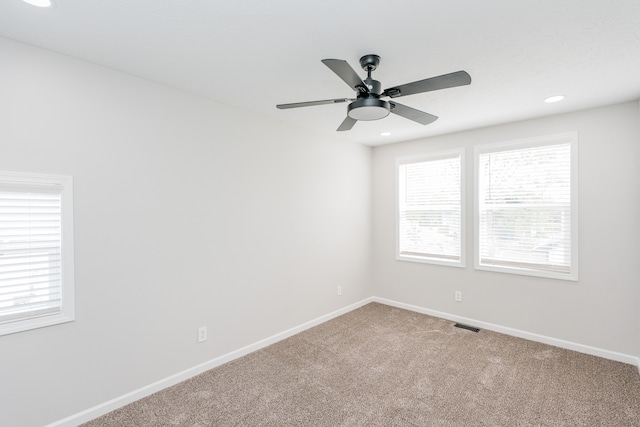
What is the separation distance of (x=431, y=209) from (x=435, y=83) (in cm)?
274

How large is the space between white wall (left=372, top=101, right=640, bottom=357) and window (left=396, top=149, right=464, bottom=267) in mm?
176

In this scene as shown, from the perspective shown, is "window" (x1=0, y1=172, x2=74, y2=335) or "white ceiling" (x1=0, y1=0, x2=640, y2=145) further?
"window" (x1=0, y1=172, x2=74, y2=335)

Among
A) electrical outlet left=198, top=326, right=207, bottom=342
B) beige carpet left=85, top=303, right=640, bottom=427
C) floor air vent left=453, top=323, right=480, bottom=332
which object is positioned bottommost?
beige carpet left=85, top=303, right=640, bottom=427

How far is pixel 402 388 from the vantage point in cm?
255

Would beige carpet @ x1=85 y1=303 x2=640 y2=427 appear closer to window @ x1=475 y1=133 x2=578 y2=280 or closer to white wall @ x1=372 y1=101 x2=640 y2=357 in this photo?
white wall @ x1=372 y1=101 x2=640 y2=357

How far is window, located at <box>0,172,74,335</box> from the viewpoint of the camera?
A: 6.25 feet

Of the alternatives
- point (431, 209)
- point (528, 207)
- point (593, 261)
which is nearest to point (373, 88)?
point (528, 207)

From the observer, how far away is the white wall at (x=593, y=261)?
295cm

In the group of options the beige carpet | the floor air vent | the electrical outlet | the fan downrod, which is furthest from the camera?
the floor air vent

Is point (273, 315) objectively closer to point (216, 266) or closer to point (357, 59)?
point (216, 266)

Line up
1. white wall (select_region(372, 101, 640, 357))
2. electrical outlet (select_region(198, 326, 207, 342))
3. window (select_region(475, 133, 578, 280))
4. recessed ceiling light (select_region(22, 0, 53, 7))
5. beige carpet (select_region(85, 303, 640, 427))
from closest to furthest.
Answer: recessed ceiling light (select_region(22, 0, 53, 7)), beige carpet (select_region(85, 303, 640, 427)), electrical outlet (select_region(198, 326, 207, 342)), white wall (select_region(372, 101, 640, 357)), window (select_region(475, 133, 578, 280))

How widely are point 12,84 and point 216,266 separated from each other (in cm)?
189

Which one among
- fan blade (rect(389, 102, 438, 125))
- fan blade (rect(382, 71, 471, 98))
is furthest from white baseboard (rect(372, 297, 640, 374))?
fan blade (rect(382, 71, 471, 98))

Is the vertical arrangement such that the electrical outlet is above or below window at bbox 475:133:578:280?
below
